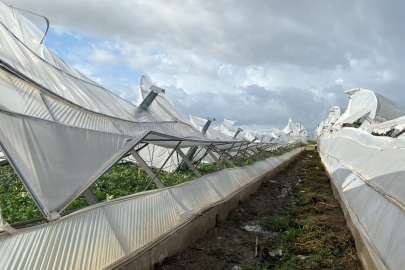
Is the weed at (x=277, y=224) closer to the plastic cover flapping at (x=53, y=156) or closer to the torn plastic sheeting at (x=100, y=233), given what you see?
the torn plastic sheeting at (x=100, y=233)

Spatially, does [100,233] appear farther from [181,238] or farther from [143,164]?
[181,238]

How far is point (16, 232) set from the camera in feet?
12.8

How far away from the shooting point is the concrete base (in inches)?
219

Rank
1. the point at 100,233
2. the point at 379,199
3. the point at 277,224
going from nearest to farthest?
the point at 100,233
the point at 379,199
the point at 277,224

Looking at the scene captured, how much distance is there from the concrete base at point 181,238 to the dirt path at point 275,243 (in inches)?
5.3

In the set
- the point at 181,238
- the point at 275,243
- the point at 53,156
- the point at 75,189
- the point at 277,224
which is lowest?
the point at 181,238

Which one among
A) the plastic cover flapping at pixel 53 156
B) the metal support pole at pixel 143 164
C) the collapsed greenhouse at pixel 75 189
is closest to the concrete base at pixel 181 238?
the collapsed greenhouse at pixel 75 189

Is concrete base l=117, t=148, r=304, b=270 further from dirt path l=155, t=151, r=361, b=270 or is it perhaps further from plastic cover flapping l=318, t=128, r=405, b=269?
plastic cover flapping l=318, t=128, r=405, b=269

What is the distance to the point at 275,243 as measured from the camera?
839 cm

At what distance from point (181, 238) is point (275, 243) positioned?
7.58 ft

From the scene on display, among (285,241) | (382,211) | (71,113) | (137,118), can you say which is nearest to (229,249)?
(285,241)

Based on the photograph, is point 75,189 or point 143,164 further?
point 143,164

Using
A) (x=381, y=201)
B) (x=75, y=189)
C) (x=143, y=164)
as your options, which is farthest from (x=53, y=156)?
(x=381, y=201)

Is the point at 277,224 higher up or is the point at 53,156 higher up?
the point at 53,156
